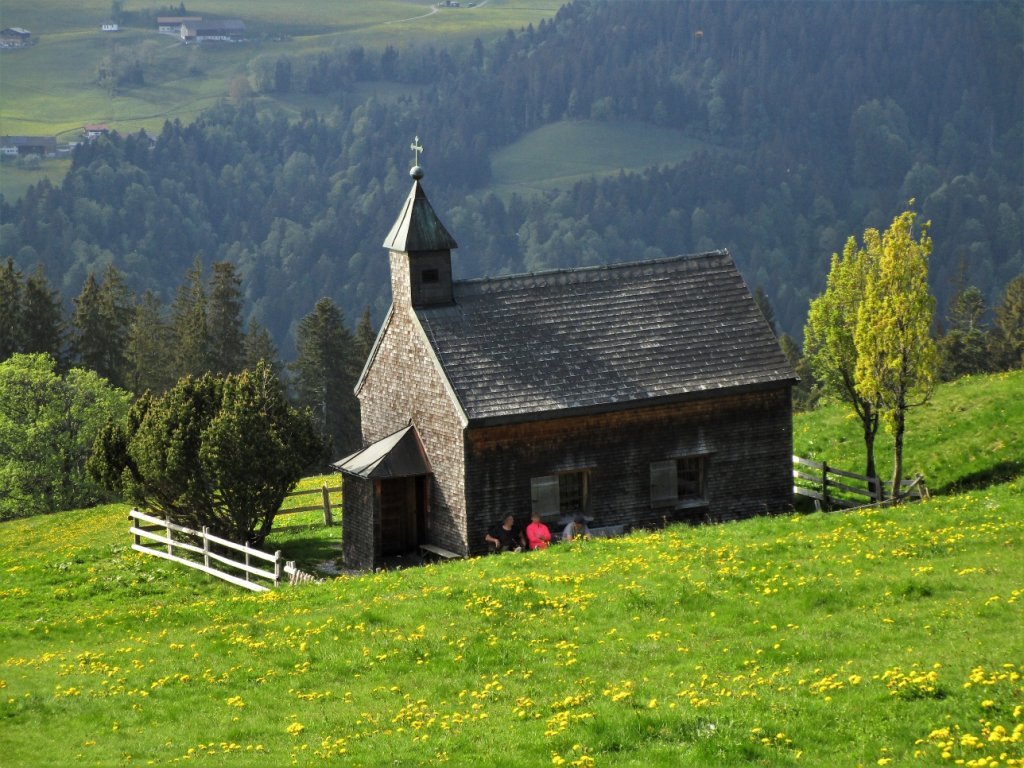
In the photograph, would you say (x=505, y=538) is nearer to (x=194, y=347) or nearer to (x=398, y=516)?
(x=398, y=516)

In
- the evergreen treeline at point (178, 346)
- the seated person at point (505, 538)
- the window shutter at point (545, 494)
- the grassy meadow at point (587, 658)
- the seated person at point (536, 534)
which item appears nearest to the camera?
the grassy meadow at point (587, 658)

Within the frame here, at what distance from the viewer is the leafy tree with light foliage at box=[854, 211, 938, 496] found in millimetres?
36406

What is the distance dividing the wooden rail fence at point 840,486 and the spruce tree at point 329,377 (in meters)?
53.6

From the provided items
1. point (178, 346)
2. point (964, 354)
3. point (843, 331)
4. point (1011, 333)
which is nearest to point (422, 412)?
point (843, 331)

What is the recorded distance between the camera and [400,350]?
39.0 m

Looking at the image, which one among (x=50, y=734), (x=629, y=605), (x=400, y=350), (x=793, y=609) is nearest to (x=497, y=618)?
(x=629, y=605)

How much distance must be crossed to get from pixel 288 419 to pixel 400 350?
3741mm

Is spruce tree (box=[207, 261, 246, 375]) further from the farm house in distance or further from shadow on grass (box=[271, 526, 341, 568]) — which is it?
the farm house in distance

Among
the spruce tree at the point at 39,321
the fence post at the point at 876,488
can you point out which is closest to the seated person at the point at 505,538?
the fence post at the point at 876,488

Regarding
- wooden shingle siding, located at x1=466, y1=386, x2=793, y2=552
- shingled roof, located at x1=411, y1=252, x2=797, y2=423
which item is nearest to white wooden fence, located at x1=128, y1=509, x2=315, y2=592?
wooden shingle siding, located at x1=466, y1=386, x2=793, y2=552

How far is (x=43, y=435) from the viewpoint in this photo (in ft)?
234

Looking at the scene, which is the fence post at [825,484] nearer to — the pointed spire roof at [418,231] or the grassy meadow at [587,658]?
the grassy meadow at [587,658]

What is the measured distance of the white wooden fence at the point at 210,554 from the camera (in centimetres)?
3372

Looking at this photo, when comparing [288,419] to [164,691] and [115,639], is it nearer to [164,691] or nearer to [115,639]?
[115,639]
